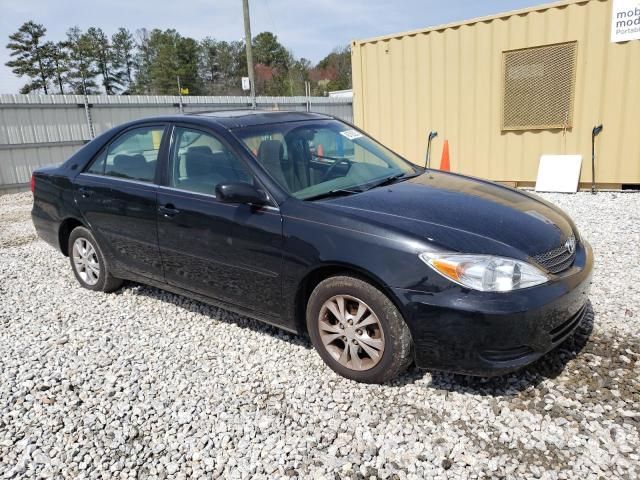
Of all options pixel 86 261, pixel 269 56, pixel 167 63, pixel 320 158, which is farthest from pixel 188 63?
pixel 320 158

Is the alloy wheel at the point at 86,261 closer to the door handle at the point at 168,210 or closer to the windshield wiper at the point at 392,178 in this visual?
the door handle at the point at 168,210

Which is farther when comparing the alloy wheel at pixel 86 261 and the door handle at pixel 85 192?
the alloy wheel at pixel 86 261

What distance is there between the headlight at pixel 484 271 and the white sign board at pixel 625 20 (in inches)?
258

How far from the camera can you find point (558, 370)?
3.01 meters

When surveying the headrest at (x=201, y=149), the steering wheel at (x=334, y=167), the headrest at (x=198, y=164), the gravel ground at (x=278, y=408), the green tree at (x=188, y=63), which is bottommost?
the gravel ground at (x=278, y=408)

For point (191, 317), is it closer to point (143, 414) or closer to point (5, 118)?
point (143, 414)

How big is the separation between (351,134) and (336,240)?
64.1 inches

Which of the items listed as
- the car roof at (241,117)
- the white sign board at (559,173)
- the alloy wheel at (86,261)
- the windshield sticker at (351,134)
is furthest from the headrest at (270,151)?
the white sign board at (559,173)

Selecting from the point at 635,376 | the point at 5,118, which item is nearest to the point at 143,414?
the point at 635,376

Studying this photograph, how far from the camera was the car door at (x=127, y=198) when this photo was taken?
3.90 metres

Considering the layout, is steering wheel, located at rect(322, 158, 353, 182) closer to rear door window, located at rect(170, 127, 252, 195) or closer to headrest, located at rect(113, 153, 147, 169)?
rear door window, located at rect(170, 127, 252, 195)

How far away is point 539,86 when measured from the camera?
8.20 metres

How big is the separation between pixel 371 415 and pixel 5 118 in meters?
12.7

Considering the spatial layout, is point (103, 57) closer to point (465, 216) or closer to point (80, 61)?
point (80, 61)
